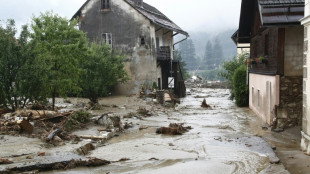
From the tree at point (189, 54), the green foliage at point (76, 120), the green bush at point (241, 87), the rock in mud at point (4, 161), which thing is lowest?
the rock in mud at point (4, 161)

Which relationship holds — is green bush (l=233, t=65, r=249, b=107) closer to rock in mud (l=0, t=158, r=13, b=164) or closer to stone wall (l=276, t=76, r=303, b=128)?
stone wall (l=276, t=76, r=303, b=128)

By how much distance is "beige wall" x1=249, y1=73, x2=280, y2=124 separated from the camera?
13.4 metres

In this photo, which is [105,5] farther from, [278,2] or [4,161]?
[4,161]

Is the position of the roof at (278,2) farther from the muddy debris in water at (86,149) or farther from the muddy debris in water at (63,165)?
the muddy debris in water at (63,165)

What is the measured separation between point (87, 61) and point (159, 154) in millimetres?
12416

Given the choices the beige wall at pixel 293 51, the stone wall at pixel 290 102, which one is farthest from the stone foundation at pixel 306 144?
the beige wall at pixel 293 51

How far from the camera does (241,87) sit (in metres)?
22.4

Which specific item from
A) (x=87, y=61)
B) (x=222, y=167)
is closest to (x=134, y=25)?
(x=87, y=61)

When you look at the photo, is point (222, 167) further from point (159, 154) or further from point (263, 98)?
point (263, 98)

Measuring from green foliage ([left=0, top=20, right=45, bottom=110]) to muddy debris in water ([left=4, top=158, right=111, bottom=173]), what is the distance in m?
6.01

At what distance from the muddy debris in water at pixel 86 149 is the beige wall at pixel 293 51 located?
8.28m

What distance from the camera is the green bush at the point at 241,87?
72.5 feet

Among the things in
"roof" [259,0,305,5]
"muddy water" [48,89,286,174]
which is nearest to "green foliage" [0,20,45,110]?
"muddy water" [48,89,286,174]

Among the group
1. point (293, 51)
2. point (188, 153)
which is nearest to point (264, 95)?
point (293, 51)
